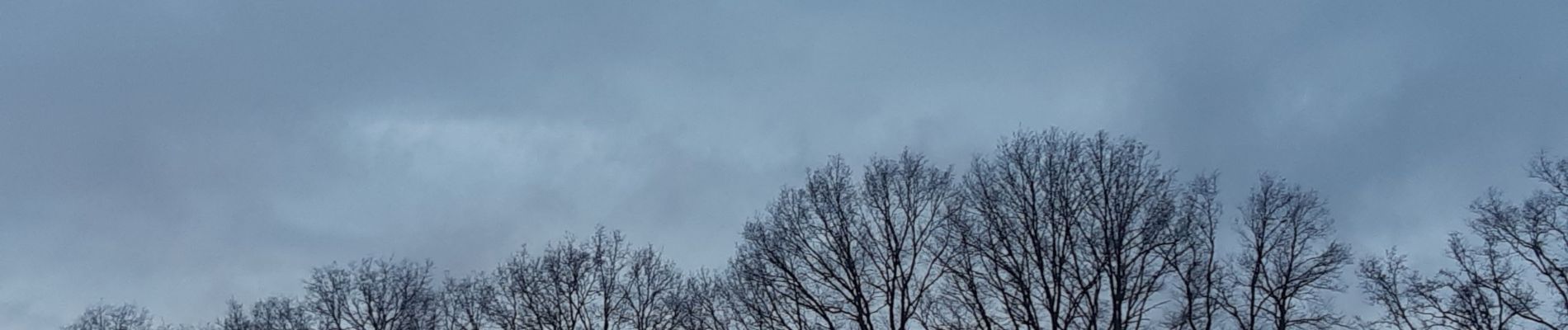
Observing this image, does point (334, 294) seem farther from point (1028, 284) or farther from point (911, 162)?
point (1028, 284)

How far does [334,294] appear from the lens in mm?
43969

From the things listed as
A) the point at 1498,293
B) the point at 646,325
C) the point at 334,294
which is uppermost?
the point at 334,294

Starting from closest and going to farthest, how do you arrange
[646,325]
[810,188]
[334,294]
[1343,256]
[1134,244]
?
[1134,244] < [1343,256] < [810,188] < [646,325] < [334,294]

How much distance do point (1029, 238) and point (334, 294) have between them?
92.2ft

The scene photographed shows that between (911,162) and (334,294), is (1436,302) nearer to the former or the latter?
(911,162)

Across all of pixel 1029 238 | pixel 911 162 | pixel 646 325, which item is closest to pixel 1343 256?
pixel 1029 238

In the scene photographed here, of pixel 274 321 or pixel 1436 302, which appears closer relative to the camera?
pixel 1436 302

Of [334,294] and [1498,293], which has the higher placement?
[334,294]

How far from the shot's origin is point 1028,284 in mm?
28250

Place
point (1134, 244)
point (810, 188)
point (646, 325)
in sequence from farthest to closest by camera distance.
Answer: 1. point (646, 325)
2. point (810, 188)
3. point (1134, 244)

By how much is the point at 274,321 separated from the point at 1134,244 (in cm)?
3467

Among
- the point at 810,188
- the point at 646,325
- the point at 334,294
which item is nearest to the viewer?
the point at 810,188

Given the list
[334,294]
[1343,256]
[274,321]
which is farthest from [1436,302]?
[274,321]

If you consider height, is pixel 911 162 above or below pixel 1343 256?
above
